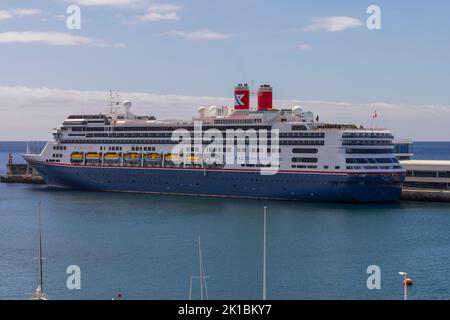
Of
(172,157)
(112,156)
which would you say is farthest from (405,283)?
Answer: (112,156)

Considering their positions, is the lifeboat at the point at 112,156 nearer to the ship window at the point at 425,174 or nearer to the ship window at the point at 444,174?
the ship window at the point at 425,174

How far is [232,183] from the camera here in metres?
67.6

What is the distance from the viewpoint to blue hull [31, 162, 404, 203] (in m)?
62.1

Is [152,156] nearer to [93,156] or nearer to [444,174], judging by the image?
[93,156]

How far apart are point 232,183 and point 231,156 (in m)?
2.55

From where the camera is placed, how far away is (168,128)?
7394 cm

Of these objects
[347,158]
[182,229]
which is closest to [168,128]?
[347,158]

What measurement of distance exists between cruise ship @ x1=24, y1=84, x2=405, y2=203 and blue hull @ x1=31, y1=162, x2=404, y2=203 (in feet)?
0.30

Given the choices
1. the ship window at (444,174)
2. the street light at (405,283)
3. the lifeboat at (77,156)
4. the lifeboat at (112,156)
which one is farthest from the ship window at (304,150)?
the street light at (405,283)

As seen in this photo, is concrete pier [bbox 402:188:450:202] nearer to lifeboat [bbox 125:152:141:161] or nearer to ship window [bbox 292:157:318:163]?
ship window [bbox 292:157:318:163]

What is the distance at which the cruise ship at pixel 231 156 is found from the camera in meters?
62.7

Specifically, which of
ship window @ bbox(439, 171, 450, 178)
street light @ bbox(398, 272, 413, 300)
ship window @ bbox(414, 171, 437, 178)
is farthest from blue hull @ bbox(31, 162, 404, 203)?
street light @ bbox(398, 272, 413, 300)

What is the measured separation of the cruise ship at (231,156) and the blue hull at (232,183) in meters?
0.09
